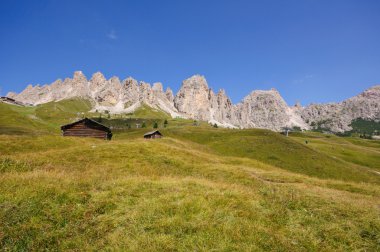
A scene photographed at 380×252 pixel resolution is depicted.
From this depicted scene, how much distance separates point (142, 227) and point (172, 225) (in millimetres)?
1146

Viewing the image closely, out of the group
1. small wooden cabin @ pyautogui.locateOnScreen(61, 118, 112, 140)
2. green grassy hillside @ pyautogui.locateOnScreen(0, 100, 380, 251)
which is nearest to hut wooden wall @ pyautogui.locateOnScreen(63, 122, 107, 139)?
small wooden cabin @ pyautogui.locateOnScreen(61, 118, 112, 140)

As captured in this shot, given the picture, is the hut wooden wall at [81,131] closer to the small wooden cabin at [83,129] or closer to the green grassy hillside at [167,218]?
the small wooden cabin at [83,129]

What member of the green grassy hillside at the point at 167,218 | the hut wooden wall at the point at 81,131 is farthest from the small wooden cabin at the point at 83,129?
the green grassy hillside at the point at 167,218

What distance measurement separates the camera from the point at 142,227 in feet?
31.0

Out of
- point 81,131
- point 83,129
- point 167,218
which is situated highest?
point 83,129

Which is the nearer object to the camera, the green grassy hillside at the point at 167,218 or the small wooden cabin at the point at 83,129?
the green grassy hillside at the point at 167,218

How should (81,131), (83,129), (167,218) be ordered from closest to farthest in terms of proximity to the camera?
(167,218)
(81,131)
(83,129)

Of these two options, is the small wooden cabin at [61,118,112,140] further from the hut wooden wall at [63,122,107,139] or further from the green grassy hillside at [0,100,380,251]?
the green grassy hillside at [0,100,380,251]

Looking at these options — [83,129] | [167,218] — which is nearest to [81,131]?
[83,129]

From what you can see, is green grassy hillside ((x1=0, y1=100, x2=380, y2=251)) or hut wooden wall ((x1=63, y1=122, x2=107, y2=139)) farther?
hut wooden wall ((x1=63, y1=122, x2=107, y2=139))

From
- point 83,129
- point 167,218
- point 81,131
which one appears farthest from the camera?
point 83,129

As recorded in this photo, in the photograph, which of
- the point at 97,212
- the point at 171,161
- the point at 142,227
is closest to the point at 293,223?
the point at 142,227

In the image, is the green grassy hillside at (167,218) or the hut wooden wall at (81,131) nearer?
the green grassy hillside at (167,218)

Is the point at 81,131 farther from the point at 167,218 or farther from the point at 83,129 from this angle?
the point at 167,218
